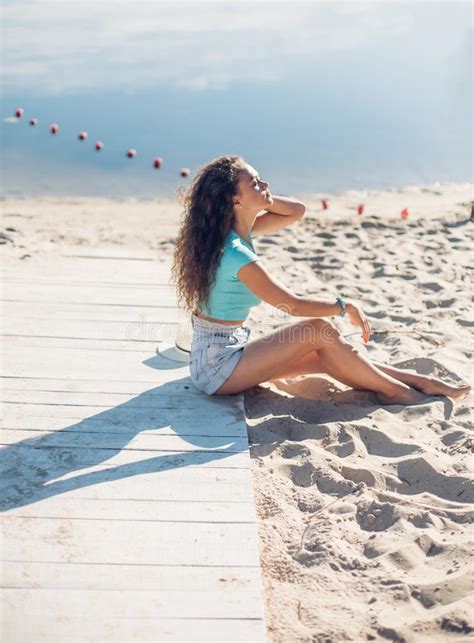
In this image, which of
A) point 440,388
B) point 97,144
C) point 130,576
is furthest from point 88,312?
point 97,144

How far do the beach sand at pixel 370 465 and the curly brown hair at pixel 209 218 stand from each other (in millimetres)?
726

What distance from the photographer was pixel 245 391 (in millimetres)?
4492

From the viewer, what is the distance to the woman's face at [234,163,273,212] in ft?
13.8

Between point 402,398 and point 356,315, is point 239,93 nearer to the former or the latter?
point 402,398

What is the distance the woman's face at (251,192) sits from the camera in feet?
13.8

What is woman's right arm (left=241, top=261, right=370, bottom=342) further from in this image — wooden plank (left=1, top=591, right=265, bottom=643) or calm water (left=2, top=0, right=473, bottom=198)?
calm water (left=2, top=0, right=473, bottom=198)

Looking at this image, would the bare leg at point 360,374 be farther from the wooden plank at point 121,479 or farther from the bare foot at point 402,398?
the wooden plank at point 121,479

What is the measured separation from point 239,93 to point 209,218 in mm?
12799

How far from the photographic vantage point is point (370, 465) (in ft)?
12.6

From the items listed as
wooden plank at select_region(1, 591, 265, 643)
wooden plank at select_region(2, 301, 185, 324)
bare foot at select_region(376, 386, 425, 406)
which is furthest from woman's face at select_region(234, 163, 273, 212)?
wooden plank at select_region(1, 591, 265, 643)

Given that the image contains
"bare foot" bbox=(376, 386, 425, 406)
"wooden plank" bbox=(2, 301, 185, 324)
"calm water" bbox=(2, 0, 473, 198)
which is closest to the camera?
"bare foot" bbox=(376, 386, 425, 406)

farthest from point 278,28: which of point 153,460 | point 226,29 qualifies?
point 153,460

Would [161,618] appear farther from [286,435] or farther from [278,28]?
[278,28]

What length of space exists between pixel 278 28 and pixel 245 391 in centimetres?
1946
